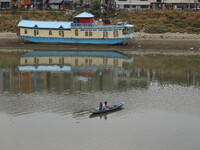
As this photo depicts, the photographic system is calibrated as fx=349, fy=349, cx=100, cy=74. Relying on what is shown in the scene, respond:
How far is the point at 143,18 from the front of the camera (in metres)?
86.6

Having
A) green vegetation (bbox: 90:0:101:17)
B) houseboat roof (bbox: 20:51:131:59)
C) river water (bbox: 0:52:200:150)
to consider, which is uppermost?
green vegetation (bbox: 90:0:101:17)

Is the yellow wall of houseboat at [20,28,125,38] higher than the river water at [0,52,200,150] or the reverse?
higher

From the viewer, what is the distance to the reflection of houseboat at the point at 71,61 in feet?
184

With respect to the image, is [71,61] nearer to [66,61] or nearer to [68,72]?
[66,61]

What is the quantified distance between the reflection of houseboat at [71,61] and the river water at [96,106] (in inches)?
30.4

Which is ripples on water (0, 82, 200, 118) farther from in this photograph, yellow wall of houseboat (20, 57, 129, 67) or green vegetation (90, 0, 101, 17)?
green vegetation (90, 0, 101, 17)

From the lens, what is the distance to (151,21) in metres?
82.8

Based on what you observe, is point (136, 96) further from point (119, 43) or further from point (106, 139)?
point (119, 43)

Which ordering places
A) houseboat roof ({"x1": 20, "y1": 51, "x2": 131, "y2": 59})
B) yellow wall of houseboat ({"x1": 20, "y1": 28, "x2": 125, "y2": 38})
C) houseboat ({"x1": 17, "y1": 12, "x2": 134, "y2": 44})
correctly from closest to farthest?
houseboat roof ({"x1": 20, "y1": 51, "x2": 131, "y2": 59}) < houseboat ({"x1": 17, "y1": 12, "x2": 134, "y2": 44}) < yellow wall of houseboat ({"x1": 20, "y1": 28, "x2": 125, "y2": 38})

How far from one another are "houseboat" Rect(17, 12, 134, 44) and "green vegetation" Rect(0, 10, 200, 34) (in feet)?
23.7

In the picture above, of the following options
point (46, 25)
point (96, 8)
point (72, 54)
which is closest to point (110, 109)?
point (72, 54)

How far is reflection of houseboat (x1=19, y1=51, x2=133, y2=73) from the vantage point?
184ft

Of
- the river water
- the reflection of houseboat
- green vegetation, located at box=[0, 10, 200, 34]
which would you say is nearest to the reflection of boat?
the river water

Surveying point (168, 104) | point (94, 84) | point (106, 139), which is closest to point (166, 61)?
point (94, 84)
